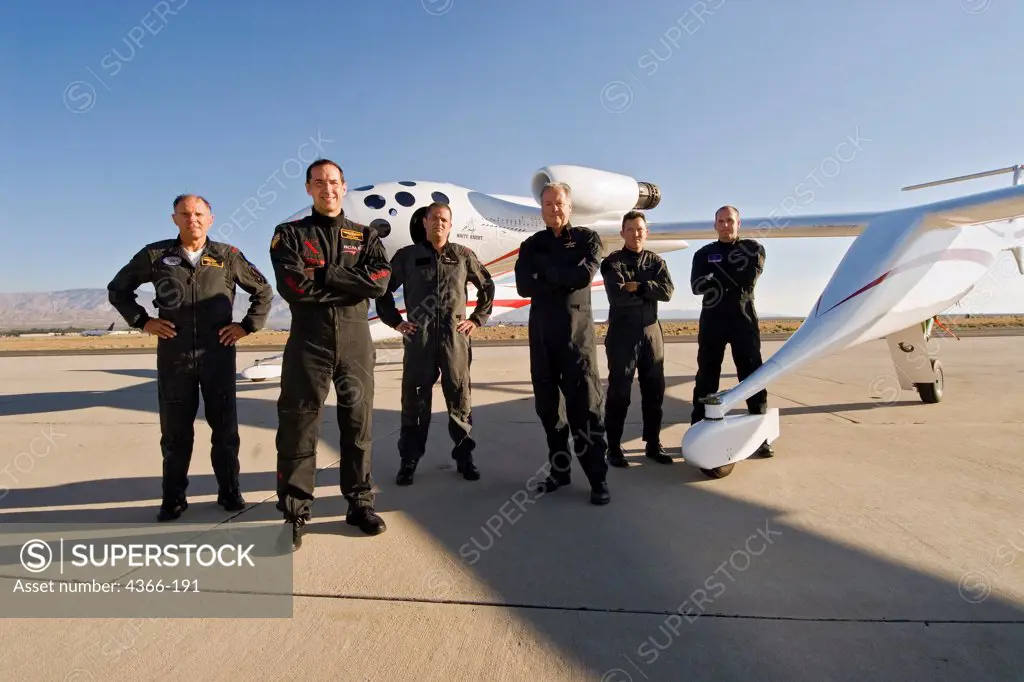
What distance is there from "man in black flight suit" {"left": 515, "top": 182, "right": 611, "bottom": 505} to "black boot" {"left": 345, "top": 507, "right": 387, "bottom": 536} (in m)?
1.07

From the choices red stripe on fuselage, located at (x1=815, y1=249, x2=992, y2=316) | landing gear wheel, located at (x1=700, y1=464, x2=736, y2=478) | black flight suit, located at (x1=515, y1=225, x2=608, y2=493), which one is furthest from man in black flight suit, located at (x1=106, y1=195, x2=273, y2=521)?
red stripe on fuselage, located at (x1=815, y1=249, x2=992, y2=316)

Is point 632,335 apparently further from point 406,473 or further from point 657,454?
point 406,473

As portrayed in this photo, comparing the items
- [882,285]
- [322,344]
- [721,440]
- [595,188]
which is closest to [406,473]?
[322,344]

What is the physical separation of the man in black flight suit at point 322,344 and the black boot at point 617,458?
186 cm

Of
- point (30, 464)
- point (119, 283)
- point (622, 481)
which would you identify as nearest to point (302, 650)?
point (622, 481)

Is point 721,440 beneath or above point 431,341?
beneath

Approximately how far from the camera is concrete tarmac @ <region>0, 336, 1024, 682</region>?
1679mm

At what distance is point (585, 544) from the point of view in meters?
2.55

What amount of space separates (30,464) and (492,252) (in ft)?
23.1

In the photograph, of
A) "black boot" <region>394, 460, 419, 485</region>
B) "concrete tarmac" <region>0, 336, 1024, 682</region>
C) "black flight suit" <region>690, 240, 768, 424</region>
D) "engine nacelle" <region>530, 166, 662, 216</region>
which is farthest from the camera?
"engine nacelle" <region>530, 166, 662, 216</region>

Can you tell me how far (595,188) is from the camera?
864 cm

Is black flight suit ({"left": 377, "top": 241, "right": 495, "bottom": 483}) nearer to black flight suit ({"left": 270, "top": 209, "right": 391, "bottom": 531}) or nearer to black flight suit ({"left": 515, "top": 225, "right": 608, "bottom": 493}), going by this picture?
black flight suit ({"left": 515, "top": 225, "right": 608, "bottom": 493})

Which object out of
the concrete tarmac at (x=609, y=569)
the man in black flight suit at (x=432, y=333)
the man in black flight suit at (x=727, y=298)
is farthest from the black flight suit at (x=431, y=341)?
the man in black flight suit at (x=727, y=298)

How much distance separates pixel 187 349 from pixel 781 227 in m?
6.82
